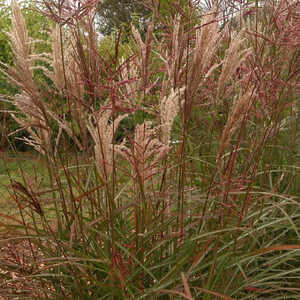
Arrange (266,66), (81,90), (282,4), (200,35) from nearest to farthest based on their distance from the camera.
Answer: (200,35)
(81,90)
(282,4)
(266,66)

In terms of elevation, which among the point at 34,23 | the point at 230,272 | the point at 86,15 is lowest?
the point at 230,272

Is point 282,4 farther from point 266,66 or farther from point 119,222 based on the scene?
point 119,222

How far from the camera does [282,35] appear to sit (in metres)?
1.59

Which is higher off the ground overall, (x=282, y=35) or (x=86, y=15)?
(x=86, y=15)

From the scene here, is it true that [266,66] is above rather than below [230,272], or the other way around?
above

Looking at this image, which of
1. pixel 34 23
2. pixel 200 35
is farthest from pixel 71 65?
pixel 34 23

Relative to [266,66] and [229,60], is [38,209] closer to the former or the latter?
[229,60]

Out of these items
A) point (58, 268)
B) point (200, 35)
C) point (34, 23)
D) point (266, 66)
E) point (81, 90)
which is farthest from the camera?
point (34, 23)

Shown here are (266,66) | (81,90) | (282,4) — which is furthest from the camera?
(266,66)

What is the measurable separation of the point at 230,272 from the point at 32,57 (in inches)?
42.3

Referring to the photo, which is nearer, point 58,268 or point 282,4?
point 58,268

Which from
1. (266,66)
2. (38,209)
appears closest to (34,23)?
(266,66)

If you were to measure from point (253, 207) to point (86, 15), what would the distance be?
46.4 inches

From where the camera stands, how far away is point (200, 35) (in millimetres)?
1326
